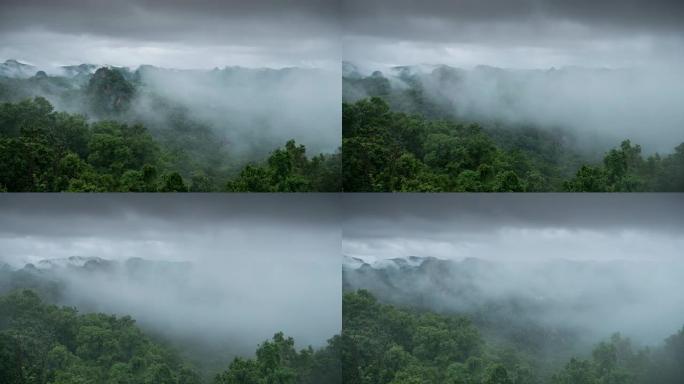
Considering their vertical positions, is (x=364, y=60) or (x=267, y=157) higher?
(x=364, y=60)

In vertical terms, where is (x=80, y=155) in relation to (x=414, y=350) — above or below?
above

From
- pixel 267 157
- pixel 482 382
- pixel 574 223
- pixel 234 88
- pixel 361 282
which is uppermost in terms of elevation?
pixel 234 88

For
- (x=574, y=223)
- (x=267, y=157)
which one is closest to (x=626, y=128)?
(x=574, y=223)

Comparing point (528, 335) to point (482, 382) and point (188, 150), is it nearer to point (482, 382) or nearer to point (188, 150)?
point (482, 382)

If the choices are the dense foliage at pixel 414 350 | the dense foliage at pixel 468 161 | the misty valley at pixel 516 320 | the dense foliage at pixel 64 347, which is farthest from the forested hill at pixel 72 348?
the dense foliage at pixel 468 161

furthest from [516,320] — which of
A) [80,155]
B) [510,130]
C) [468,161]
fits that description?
[80,155]

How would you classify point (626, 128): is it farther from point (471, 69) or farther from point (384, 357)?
point (384, 357)

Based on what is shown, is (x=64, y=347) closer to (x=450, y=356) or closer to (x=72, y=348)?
(x=72, y=348)
